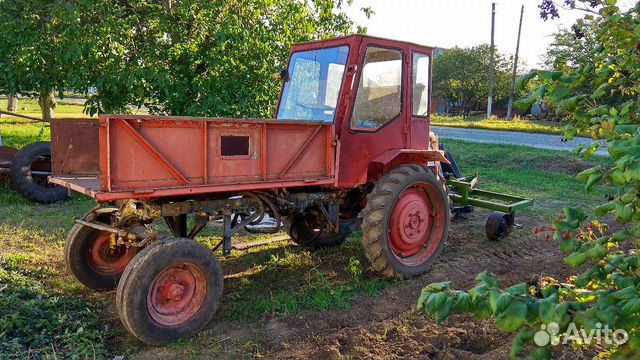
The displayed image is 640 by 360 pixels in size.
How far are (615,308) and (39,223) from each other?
7.62 meters

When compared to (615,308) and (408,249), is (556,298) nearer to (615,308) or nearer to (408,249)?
(615,308)

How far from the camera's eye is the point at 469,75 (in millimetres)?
42875

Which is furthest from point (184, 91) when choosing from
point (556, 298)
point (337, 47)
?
point (556, 298)

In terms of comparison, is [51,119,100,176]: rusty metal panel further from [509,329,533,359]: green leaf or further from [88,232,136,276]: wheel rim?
[509,329,533,359]: green leaf

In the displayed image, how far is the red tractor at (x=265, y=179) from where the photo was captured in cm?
395

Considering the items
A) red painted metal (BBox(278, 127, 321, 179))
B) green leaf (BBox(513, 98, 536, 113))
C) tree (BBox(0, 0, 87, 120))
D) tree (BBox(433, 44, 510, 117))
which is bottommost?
red painted metal (BBox(278, 127, 321, 179))

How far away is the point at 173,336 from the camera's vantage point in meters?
4.08

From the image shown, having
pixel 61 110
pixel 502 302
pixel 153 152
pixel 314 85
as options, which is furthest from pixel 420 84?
pixel 61 110

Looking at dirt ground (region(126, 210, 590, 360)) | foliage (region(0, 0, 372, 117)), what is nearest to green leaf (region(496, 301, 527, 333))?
dirt ground (region(126, 210, 590, 360))

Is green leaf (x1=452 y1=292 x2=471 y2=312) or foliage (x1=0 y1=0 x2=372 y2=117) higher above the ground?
foliage (x1=0 y1=0 x2=372 y2=117)

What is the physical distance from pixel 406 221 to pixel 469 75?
131 ft

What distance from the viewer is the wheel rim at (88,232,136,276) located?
16.6 feet

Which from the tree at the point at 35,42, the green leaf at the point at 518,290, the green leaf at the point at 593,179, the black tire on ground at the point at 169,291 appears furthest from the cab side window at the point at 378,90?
the tree at the point at 35,42

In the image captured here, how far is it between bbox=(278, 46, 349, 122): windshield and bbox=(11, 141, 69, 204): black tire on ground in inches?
196
